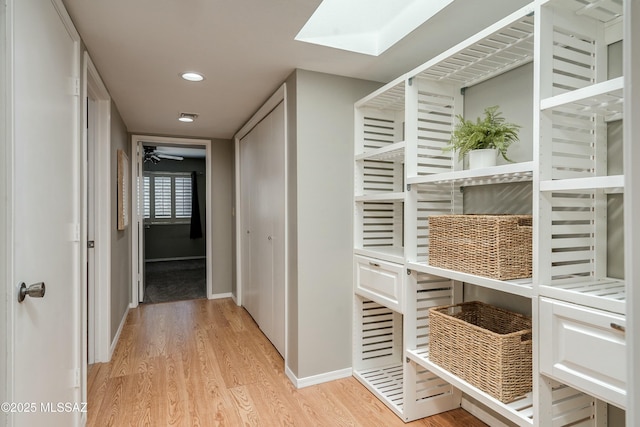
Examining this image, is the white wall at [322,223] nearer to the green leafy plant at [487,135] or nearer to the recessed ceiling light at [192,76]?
the recessed ceiling light at [192,76]

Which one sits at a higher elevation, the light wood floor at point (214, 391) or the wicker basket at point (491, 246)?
the wicker basket at point (491, 246)

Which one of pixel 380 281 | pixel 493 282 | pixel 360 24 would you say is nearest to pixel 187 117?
pixel 360 24

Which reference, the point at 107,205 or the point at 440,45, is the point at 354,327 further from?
the point at 107,205

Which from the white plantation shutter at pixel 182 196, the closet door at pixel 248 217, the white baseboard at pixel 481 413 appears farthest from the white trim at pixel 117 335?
the white plantation shutter at pixel 182 196

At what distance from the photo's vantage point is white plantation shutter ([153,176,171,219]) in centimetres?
769

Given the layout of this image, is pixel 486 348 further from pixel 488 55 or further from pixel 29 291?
pixel 29 291

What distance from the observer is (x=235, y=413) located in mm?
2105

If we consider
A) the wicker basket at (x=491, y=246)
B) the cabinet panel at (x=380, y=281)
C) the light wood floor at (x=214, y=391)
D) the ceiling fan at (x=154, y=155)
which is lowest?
the light wood floor at (x=214, y=391)

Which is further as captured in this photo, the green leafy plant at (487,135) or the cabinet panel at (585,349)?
the green leafy plant at (487,135)

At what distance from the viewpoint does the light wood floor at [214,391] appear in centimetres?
205

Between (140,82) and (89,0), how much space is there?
3.43 ft

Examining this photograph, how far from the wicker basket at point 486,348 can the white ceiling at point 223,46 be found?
1488 millimetres

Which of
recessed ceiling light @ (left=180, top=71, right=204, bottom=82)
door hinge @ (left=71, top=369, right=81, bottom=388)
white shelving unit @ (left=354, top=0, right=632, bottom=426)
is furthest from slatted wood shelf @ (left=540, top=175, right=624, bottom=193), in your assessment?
door hinge @ (left=71, top=369, right=81, bottom=388)

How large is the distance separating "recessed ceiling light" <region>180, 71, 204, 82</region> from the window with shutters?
5692 mm
